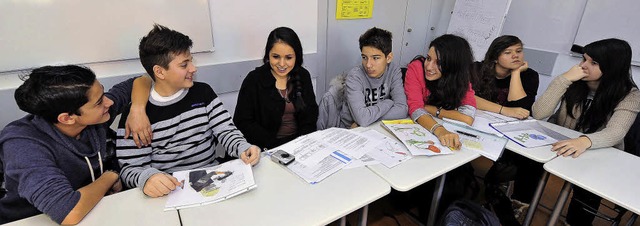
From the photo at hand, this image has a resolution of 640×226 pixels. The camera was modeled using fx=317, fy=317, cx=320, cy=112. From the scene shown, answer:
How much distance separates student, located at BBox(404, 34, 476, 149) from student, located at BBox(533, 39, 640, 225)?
48 centimetres

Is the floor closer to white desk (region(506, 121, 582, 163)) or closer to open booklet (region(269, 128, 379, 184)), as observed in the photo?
open booklet (region(269, 128, 379, 184))

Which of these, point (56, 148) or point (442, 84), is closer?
point (56, 148)

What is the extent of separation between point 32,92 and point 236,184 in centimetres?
72

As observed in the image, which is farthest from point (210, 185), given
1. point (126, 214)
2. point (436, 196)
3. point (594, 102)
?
point (594, 102)

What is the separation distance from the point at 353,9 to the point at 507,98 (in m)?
1.54

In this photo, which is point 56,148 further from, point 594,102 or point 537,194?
point 594,102

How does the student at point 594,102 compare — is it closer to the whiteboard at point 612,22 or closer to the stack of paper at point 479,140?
the stack of paper at point 479,140

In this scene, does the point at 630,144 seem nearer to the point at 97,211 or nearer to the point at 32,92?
the point at 97,211

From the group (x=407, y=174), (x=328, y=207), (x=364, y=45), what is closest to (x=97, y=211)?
(x=328, y=207)

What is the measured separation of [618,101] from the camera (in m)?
1.73

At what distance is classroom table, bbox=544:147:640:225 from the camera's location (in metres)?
1.24

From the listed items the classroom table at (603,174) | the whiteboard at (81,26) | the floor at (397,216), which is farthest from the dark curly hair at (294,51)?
the classroom table at (603,174)

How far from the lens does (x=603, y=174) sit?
1385 millimetres

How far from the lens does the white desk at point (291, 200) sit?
1021 mm
